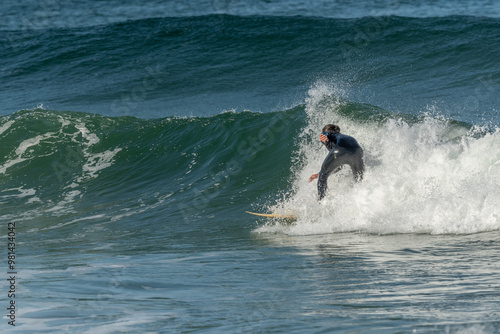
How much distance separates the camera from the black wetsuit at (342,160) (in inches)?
370

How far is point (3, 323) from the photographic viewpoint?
4.55 meters

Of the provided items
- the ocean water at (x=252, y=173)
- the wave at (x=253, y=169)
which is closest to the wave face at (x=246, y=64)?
the ocean water at (x=252, y=173)

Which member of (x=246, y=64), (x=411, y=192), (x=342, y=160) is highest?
(x=246, y=64)

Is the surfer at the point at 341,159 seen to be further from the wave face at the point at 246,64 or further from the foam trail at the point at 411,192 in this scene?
the wave face at the point at 246,64

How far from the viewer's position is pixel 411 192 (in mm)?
8812

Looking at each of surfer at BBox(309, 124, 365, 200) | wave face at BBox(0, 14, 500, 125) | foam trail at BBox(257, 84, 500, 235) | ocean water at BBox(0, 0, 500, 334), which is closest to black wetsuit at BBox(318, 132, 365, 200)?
surfer at BBox(309, 124, 365, 200)

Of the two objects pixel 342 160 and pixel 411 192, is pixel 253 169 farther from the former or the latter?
pixel 411 192

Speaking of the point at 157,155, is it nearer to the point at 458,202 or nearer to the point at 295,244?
the point at 295,244

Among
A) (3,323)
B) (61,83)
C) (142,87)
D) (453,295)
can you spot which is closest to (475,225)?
(453,295)

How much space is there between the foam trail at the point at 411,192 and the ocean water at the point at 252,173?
0.10ft

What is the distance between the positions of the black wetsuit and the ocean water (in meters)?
0.29

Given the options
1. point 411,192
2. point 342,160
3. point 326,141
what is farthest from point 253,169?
point 411,192

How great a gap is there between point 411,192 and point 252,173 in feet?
14.5

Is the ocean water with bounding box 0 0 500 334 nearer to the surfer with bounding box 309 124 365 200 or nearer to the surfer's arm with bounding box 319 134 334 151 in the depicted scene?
the surfer with bounding box 309 124 365 200
